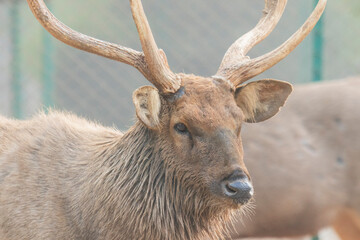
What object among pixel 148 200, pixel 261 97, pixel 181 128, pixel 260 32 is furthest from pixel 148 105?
pixel 260 32

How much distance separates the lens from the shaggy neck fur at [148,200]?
377 centimetres

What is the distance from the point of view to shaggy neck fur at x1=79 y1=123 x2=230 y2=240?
3773mm

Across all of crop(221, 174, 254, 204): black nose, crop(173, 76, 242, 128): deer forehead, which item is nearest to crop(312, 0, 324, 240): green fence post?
crop(173, 76, 242, 128): deer forehead

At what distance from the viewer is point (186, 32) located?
8828 mm

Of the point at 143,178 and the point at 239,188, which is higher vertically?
the point at 143,178

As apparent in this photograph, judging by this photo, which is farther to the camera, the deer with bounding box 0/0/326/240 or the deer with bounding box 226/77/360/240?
the deer with bounding box 226/77/360/240

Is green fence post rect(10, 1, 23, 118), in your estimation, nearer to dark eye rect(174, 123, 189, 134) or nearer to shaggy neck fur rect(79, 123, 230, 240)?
shaggy neck fur rect(79, 123, 230, 240)

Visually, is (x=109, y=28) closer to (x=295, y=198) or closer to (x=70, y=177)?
(x=295, y=198)

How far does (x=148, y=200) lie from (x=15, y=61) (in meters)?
5.05

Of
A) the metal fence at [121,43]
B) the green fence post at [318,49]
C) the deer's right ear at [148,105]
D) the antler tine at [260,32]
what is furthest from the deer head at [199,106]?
the metal fence at [121,43]

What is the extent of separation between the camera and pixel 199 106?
3648mm

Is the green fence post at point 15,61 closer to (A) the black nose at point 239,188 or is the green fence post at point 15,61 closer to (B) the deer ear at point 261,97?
(B) the deer ear at point 261,97

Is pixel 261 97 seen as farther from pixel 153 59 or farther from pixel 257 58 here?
pixel 153 59

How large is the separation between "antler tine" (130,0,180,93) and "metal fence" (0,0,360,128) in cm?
464
